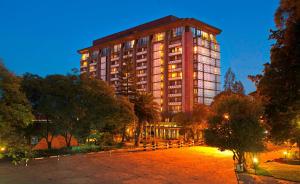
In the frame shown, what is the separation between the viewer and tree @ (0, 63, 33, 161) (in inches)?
370

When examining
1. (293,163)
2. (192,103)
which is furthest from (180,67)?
(293,163)

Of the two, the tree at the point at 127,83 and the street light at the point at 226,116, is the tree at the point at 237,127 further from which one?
the tree at the point at 127,83

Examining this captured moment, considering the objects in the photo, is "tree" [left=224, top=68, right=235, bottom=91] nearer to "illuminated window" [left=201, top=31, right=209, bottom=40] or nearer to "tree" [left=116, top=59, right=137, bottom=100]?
"illuminated window" [left=201, top=31, right=209, bottom=40]

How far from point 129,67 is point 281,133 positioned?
48.7m

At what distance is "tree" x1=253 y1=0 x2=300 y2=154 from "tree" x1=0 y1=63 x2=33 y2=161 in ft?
41.2

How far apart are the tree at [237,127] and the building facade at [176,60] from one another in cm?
6240

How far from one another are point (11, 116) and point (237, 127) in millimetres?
15760

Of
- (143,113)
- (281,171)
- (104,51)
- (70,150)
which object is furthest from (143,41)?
(281,171)

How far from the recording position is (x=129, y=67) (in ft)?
210

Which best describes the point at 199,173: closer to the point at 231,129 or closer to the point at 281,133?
the point at 231,129

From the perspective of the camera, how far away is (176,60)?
3691 inches

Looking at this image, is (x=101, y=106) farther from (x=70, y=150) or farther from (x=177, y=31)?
(x=177, y=31)

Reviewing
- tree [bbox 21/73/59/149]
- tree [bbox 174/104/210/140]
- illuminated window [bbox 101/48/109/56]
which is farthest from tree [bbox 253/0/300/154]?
illuminated window [bbox 101/48/109/56]

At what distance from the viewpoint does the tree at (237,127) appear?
22.6 metres
